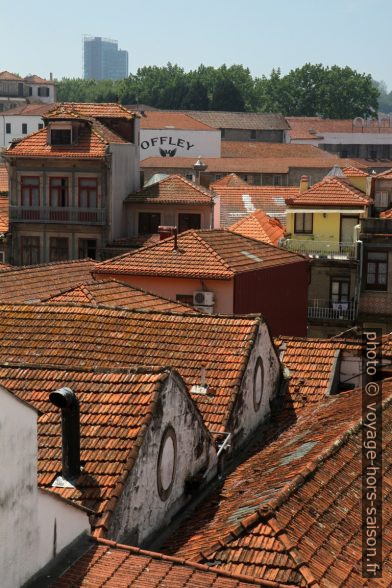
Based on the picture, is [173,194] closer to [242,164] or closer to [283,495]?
[283,495]

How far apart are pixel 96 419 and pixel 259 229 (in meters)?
31.5

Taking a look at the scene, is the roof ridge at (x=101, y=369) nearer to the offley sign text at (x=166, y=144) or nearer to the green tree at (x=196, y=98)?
the offley sign text at (x=166, y=144)

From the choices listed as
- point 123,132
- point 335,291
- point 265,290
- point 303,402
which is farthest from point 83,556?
point 123,132

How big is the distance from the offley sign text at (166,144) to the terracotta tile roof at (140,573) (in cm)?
8228

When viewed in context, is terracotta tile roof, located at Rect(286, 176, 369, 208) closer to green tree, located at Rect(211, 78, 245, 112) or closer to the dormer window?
the dormer window

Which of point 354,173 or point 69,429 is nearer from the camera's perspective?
point 69,429

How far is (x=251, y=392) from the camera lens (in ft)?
61.4

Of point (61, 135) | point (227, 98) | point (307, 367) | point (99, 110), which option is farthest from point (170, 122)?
point (307, 367)

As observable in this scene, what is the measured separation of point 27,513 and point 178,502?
4360mm

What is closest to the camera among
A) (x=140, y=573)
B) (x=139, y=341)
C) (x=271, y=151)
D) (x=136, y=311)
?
(x=140, y=573)

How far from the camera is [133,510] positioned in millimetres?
13547

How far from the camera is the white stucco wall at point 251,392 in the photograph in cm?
1795

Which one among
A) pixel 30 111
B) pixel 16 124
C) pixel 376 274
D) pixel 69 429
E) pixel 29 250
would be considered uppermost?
pixel 30 111

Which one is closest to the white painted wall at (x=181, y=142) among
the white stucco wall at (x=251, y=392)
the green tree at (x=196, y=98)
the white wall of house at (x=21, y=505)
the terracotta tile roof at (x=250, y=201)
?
the terracotta tile roof at (x=250, y=201)
